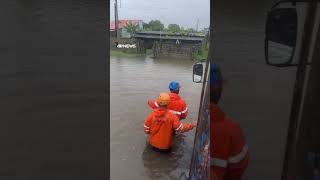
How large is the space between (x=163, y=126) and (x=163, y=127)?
14 millimetres

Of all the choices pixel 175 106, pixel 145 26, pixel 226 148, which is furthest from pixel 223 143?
pixel 145 26

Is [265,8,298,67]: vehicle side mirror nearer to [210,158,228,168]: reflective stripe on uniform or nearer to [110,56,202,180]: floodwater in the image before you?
[210,158,228,168]: reflective stripe on uniform

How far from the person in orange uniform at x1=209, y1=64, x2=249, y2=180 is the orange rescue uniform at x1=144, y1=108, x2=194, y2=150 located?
3229 millimetres

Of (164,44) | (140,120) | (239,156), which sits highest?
(239,156)

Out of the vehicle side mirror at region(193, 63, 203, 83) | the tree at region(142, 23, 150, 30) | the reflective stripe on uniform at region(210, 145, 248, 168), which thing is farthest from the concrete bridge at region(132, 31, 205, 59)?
the reflective stripe on uniform at region(210, 145, 248, 168)

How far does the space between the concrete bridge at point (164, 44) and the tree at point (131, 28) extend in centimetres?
38

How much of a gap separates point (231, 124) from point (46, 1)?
1.31m

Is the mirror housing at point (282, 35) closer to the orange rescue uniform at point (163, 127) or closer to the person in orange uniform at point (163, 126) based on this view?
the person in orange uniform at point (163, 126)

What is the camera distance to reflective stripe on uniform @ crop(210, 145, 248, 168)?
53.9 inches

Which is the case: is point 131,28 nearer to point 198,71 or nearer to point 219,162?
point 198,71

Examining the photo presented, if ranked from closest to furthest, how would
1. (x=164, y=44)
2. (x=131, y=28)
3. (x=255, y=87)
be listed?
(x=255, y=87)
(x=131, y=28)
(x=164, y=44)

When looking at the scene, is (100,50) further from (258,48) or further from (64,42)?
(258,48)

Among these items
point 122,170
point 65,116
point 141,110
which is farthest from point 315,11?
point 141,110

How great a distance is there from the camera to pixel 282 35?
97cm
